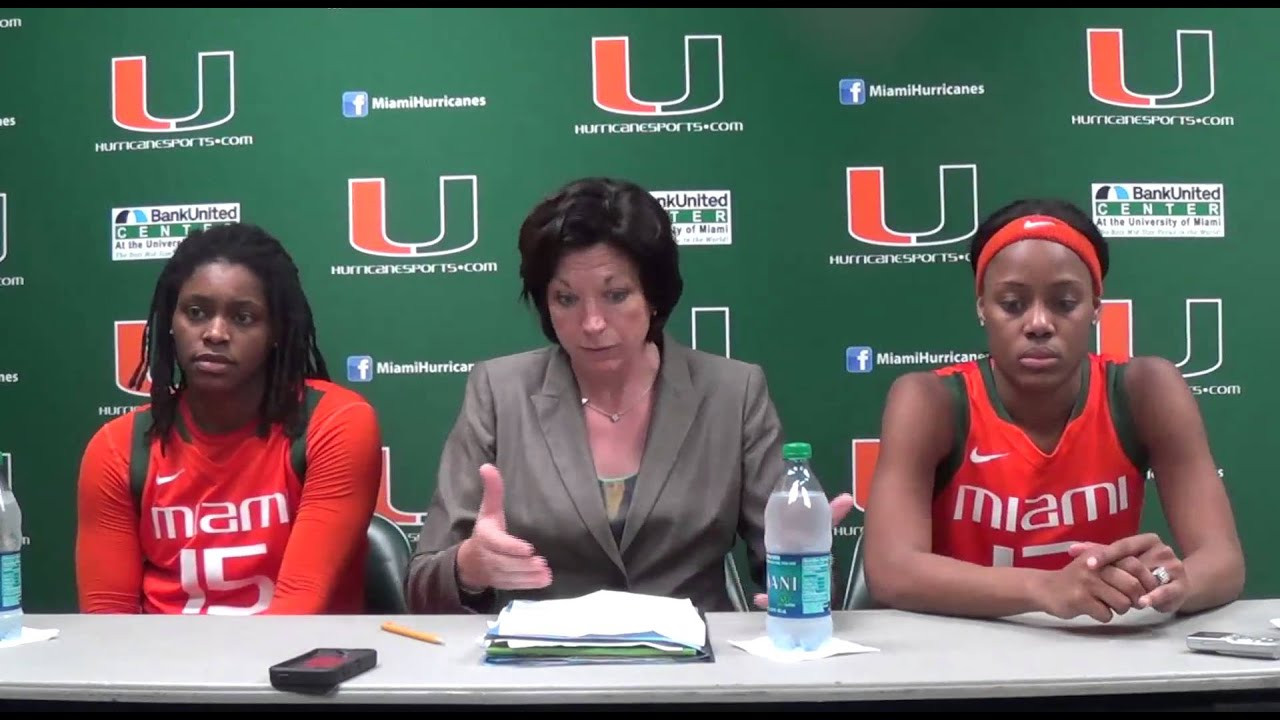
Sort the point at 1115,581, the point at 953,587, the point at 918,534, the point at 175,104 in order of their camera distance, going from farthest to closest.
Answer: the point at 175,104
the point at 918,534
the point at 953,587
the point at 1115,581

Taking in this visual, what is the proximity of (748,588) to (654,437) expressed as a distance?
1.16 metres

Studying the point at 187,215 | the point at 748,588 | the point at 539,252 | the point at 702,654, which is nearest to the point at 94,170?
the point at 187,215

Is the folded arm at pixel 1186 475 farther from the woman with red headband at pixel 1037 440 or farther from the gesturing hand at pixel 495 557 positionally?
the gesturing hand at pixel 495 557

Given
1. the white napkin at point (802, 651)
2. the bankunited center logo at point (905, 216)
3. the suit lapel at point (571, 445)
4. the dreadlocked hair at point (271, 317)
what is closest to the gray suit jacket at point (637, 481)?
the suit lapel at point (571, 445)

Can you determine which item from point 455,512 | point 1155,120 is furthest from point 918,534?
point 1155,120

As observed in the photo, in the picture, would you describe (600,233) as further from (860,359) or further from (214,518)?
(860,359)

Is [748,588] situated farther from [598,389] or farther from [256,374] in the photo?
[256,374]

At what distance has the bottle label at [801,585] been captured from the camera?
1323 mm

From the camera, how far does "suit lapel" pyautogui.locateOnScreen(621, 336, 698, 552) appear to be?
1.86 meters

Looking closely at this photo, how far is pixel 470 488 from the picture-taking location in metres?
1.87

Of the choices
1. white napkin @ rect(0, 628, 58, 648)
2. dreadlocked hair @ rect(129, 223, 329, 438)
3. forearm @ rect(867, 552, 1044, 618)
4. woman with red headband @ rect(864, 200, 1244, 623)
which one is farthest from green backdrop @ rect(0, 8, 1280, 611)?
white napkin @ rect(0, 628, 58, 648)

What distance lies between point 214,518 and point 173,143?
154cm

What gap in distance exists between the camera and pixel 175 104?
3.00 meters

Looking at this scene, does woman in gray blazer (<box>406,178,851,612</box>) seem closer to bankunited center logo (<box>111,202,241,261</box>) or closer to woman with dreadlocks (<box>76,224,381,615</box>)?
woman with dreadlocks (<box>76,224,381,615</box>)
